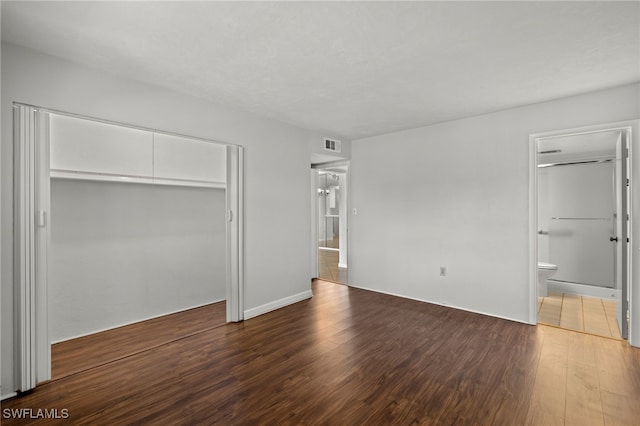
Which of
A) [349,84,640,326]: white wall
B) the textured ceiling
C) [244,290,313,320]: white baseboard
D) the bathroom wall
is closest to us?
the textured ceiling

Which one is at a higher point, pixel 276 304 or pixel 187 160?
pixel 187 160

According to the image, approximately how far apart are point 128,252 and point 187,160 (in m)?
1.30

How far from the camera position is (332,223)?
28.1 feet

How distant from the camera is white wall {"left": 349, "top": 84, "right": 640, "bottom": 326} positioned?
3.48 meters

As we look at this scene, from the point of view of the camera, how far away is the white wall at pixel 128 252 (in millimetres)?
2990

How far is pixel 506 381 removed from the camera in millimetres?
2312

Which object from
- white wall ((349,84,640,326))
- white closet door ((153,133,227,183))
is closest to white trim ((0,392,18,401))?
white closet door ((153,133,227,183))

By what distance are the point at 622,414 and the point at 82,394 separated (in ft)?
12.2

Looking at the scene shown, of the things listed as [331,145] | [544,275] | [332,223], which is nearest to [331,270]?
[332,223]

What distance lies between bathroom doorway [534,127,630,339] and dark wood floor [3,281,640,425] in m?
1.30

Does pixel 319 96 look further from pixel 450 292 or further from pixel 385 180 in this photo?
pixel 450 292

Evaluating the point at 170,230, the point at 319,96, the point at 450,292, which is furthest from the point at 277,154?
the point at 450,292

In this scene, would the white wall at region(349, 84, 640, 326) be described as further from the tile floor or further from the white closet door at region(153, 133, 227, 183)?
the white closet door at region(153, 133, 227, 183)

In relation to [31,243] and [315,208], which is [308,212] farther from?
[31,243]
